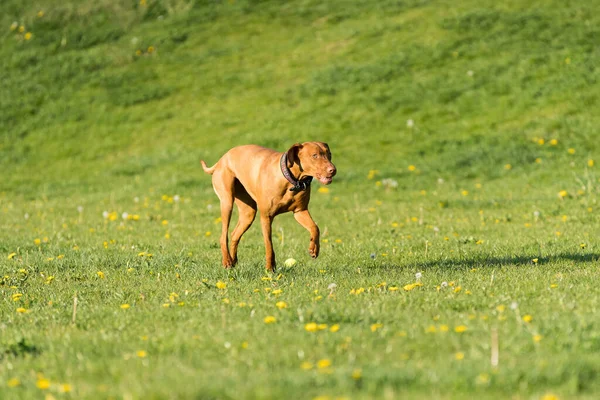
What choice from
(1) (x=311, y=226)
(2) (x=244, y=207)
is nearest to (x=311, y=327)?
(1) (x=311, y=226)

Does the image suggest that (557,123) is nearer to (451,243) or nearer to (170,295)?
(451,243)

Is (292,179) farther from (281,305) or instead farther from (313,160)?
(281,305)

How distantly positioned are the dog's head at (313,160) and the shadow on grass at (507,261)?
1824 mm

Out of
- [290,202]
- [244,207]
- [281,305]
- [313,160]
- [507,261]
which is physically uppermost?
[313,160]

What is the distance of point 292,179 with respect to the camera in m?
8.30

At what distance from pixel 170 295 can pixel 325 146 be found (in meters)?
2.24

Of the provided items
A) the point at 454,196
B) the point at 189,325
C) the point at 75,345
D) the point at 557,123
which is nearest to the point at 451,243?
the point at 454,196

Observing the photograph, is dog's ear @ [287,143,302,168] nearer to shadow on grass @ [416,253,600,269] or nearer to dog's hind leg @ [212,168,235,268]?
dog's hind leg @ [212,168,235,268]

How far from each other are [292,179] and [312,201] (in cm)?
766

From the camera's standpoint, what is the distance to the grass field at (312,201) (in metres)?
4.91

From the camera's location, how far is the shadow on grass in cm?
894

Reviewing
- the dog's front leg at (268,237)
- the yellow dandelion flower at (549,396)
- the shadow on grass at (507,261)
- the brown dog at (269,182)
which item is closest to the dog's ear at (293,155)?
the brown dog at (269,182)

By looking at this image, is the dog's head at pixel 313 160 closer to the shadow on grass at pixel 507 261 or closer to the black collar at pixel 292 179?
the black collar at pixel 292 179

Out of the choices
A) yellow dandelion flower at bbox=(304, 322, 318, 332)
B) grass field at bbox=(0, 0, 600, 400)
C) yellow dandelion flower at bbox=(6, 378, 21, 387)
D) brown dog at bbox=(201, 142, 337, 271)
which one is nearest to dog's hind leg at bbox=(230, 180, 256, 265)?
brown dog at bbox=(201, 142, 337, 271)
